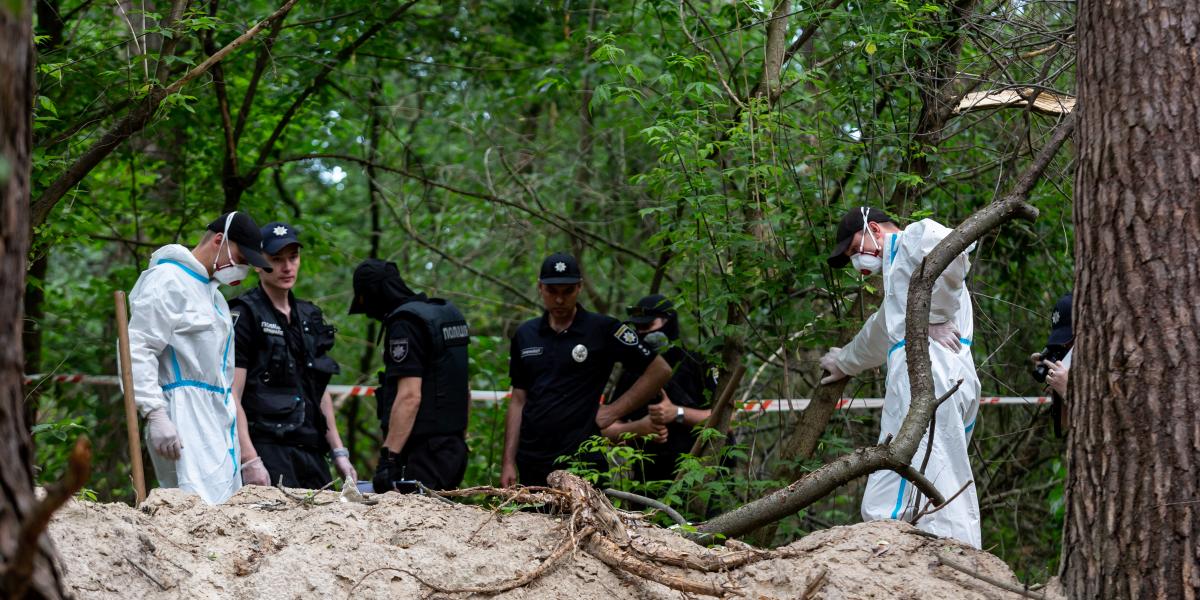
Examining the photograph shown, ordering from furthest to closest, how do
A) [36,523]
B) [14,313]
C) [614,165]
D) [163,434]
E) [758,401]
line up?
[614,165] → [758,401] → [163,434] → [14,313] → [36,523]

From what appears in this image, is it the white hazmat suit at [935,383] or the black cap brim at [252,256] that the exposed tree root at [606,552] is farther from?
the black cap brim at [252,256]

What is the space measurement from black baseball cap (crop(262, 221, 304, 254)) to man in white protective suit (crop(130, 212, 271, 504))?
340mm

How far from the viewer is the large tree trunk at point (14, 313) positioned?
1794 millimetres

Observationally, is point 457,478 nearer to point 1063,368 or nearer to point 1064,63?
point 1063,368

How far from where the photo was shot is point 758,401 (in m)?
7.72

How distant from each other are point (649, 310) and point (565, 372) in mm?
790

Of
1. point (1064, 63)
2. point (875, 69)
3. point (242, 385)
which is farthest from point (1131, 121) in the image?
point (242, 385)

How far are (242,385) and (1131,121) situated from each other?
173 inches

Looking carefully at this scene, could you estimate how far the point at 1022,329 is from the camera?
8.33 metres

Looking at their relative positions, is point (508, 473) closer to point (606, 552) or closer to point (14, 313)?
point (606, 552)

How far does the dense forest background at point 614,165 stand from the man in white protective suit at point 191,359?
1.12 meters

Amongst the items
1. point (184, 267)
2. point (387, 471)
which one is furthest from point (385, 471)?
point (184, 267)

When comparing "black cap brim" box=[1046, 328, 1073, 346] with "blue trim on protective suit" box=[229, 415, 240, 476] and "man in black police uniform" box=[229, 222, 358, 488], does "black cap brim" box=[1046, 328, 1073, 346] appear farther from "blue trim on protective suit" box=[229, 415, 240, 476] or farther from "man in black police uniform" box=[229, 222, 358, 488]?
"blue trim on protective suit" box=[229, 415, 240, 476]

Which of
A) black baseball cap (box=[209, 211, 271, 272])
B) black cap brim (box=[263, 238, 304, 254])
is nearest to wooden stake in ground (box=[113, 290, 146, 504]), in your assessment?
black baseball cap (box=[209, 211, 271, 272])
